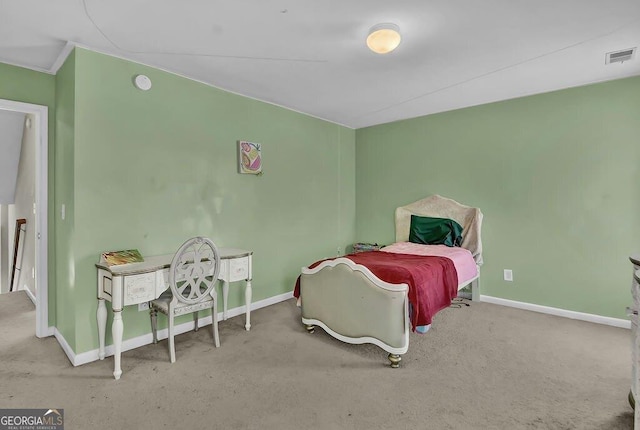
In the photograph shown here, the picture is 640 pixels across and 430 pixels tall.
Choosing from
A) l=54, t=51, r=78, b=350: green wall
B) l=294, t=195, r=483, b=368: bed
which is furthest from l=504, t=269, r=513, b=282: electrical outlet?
l=54, t=51, r=78, b=350: green wall

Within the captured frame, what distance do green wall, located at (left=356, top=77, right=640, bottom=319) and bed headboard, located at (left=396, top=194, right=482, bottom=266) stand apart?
4.2 inches

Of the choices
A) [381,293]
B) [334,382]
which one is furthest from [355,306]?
[334,382]

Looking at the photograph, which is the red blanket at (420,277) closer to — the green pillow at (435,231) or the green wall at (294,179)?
the green pillow at (435,231)

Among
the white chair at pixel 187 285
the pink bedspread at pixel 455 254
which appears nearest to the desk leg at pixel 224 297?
the white chair at pixel 187 285

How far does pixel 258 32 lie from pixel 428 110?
8.61 feet

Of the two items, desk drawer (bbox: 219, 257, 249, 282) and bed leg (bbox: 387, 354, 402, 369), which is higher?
desk drawer (bbox: 219, 257, 249, 282)

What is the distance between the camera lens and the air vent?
2.52m

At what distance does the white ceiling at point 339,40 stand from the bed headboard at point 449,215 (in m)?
1.39

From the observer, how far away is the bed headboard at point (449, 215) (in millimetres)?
3824

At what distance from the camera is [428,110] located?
409 cm

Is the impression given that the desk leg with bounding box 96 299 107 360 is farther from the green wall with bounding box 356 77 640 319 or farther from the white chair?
the green wall with bounding box 356 77 640 319

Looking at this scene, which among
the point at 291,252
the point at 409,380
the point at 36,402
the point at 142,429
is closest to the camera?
the point at 142,429

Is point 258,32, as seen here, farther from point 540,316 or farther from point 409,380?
point 540,316

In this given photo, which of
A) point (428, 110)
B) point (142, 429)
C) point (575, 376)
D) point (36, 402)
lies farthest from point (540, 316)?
point (36, 402)
